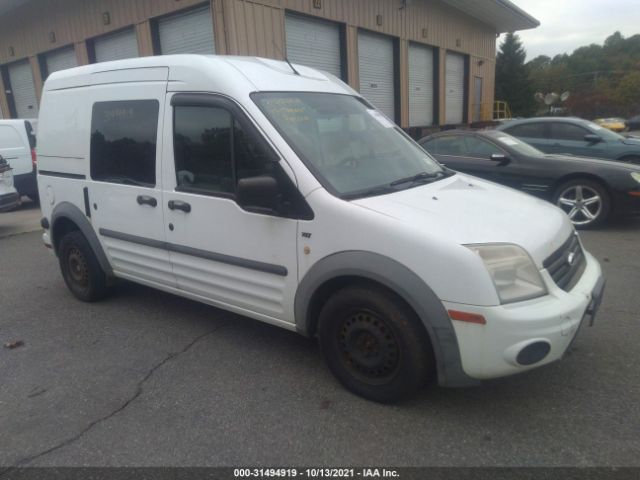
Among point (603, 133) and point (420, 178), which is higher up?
point (420, 178)

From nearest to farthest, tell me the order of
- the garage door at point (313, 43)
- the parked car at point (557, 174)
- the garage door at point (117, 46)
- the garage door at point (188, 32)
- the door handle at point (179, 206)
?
the door handle at point (179, 206) < the parked car at point (557, 174) < the garage door at point (188, 32) < the garage door at point (313, 43) < the garage door at point (117, 46)

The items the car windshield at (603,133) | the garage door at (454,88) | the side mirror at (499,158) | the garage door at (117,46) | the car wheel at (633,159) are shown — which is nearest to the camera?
the side mirror at (499,158)

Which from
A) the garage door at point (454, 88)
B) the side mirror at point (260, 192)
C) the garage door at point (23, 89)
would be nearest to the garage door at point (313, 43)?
the garage door at point (454, 88)

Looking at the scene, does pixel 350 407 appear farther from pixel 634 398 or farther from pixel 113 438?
pixel 634 398

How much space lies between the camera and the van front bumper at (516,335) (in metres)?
2.51

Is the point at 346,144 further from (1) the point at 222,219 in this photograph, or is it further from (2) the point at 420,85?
(2) the point at 420,85

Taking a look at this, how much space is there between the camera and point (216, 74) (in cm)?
340

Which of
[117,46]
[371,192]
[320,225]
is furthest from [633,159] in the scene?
[117,46]

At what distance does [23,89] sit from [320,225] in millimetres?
19804

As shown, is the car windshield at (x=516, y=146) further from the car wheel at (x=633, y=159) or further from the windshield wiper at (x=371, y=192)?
the windshield wiper at (x=371, y=192)

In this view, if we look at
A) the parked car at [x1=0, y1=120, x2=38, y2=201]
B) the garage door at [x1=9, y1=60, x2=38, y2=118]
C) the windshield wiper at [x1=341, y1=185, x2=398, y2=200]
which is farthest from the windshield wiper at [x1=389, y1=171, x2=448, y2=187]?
the garage door at [x1=9, y1=60, x2=38, y2=118]

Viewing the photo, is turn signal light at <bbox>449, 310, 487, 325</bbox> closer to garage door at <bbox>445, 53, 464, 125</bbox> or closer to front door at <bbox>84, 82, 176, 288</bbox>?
front door at <bbox>84, 82, 176, 288</bbox>

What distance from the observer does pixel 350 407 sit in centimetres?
297

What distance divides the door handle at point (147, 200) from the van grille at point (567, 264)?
269cm
